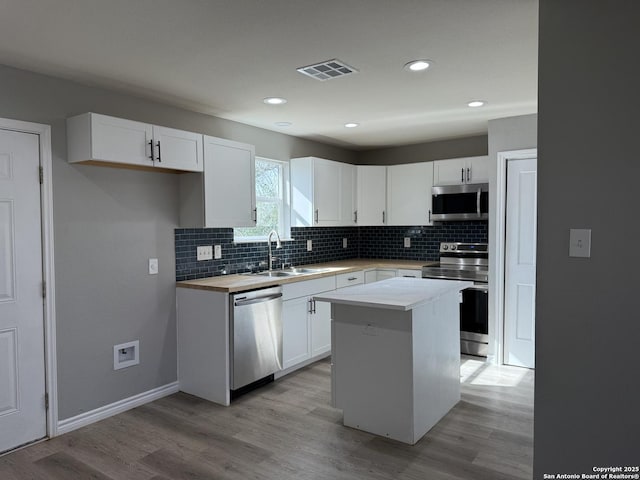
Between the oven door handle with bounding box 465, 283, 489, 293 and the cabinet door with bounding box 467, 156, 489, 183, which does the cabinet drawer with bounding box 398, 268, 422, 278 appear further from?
the cabinet door with bounding box 467, 156, 489, 183

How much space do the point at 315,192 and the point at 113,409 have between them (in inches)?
113

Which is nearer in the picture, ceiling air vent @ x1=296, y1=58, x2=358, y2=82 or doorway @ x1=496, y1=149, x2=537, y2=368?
ceiling air vent @ x1=296, y1=58, x2=358, y2=82

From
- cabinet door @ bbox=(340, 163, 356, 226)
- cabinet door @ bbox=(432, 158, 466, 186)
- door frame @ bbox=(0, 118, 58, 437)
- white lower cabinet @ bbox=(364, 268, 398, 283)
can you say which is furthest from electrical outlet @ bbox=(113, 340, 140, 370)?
cabinet door @ bbox=(432, 158, 466, 186)

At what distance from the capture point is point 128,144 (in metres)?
3.14

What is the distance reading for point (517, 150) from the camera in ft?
13.6

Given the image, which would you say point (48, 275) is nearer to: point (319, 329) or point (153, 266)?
point (153, 266)

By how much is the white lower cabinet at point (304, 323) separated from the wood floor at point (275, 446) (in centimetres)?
60

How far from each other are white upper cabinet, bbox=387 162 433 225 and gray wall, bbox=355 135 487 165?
40 cm

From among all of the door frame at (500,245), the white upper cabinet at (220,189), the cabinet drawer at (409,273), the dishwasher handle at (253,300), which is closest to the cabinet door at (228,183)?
the white upper cabinet at (220,189)

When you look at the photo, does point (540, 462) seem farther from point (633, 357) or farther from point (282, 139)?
point (282, 139)

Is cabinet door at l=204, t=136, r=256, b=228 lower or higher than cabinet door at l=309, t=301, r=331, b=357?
higher

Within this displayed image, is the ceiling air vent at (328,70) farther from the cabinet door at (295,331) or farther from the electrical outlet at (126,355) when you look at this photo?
the electrical outlet at (126,355)

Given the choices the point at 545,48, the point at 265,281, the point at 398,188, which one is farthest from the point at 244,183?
the point at 545,48

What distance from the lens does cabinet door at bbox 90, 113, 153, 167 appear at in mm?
2949
